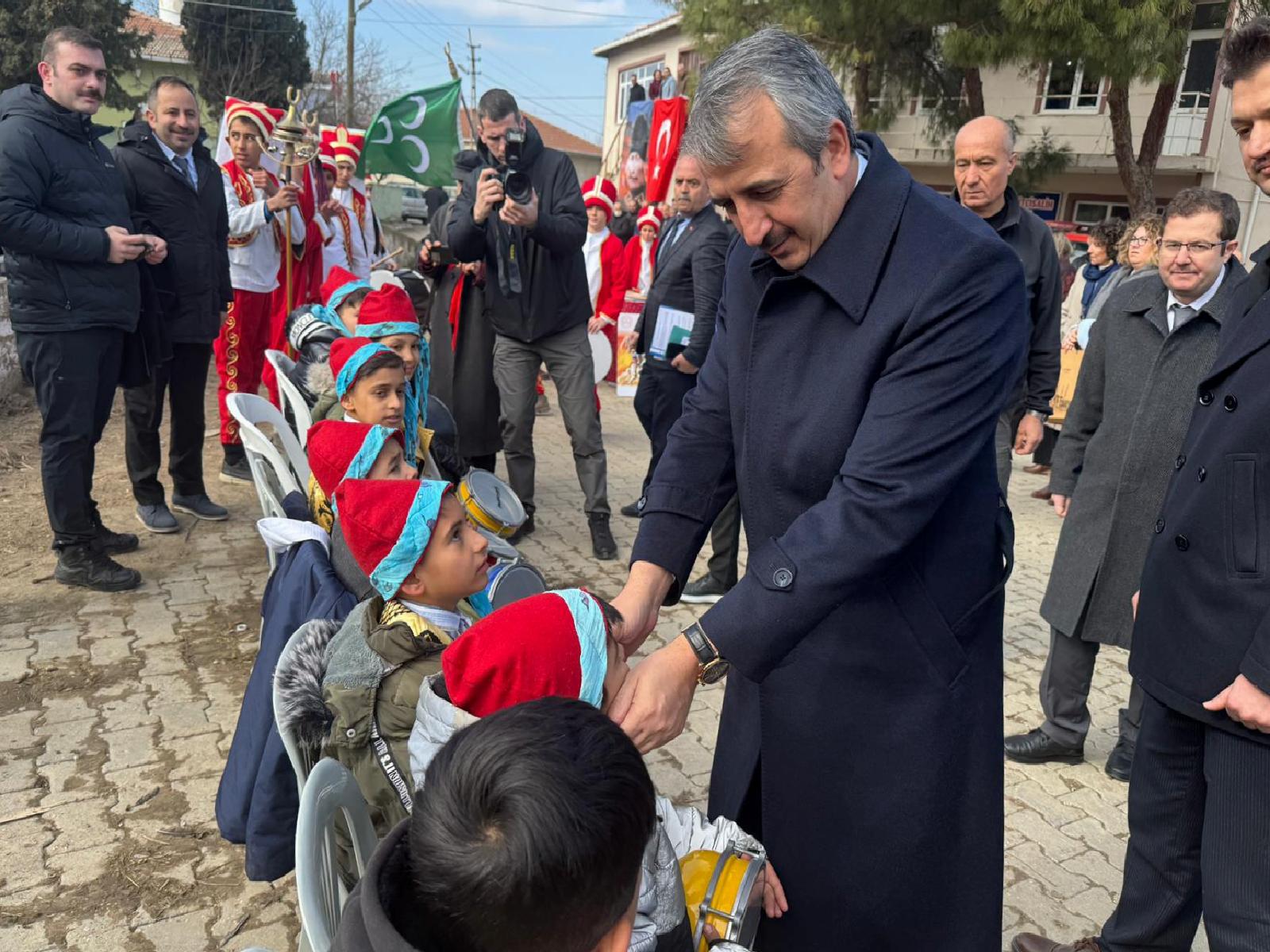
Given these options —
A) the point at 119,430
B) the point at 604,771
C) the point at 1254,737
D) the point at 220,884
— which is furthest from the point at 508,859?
the point at 119,430

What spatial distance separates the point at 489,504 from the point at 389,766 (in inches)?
53.2

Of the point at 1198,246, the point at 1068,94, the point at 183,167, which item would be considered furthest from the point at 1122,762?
the point at 1068,94

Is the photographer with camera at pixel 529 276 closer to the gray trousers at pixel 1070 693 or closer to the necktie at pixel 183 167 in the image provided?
the necktie at pixel 183 167

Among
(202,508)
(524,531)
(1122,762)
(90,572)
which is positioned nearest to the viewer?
(1122,762)

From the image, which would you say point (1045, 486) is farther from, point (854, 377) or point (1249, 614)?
point (854, 377)

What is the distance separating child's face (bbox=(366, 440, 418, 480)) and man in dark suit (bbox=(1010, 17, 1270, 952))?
1.88 meters

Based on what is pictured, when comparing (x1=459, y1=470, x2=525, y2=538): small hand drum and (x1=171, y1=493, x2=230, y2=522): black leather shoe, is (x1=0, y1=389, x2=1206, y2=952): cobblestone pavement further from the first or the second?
(x1=459, y1=470, x2=525, y2=538): small hand drum

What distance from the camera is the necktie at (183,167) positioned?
5.15m

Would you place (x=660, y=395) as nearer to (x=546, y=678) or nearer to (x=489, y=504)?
(x=489, y=504)

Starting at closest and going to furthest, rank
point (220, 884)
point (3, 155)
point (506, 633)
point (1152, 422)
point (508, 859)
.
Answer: point (508, 859), point (506, 633), point (220, 884), point (1152, 422), point (3, 155)

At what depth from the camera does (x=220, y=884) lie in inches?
105

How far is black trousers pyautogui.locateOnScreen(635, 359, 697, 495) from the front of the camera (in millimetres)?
5152

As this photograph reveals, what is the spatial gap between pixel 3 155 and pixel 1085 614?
462 centimetres

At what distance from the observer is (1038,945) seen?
2.56 m
